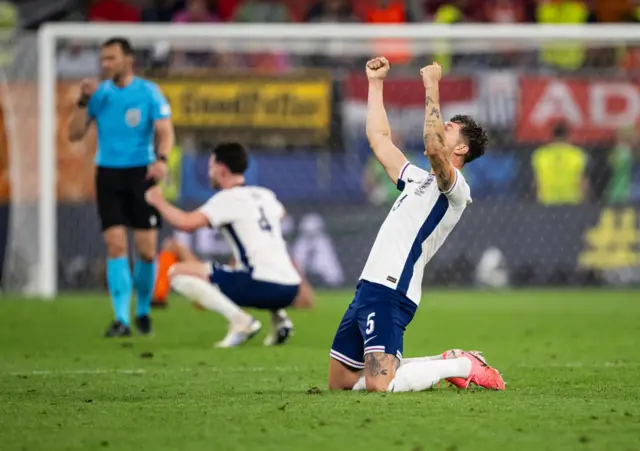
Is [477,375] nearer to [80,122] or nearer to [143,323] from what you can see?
[143,323]

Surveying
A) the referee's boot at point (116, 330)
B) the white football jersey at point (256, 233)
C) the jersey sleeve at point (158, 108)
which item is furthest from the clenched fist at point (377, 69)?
the referee's boot at point (116, 330)

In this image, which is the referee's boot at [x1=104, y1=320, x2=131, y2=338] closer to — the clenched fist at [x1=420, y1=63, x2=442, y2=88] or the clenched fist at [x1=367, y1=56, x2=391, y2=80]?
the clenched fist at [x1=367, y1=56, x2=391, y2=80]

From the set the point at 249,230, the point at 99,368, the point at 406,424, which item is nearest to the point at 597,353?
the point at 249,230

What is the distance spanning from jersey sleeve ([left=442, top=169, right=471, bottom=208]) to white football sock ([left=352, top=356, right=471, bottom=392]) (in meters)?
0.78

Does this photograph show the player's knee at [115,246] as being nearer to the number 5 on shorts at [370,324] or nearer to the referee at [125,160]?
the referee at [125,160]

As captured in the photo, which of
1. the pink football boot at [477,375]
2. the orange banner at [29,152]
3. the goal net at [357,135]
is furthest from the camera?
the goal net at [357,135]

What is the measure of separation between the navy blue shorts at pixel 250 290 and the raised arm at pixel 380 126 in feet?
9.78

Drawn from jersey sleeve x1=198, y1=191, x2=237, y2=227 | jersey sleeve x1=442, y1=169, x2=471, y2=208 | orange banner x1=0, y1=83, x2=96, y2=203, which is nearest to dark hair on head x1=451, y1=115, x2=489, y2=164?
jersey sleeve x1=442, y1=169, x2=471, y2=208

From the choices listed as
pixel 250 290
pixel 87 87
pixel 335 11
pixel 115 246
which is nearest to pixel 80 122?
pixel 87 87

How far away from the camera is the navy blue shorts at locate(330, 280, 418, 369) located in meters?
6.71

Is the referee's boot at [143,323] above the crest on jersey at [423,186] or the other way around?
the other way around

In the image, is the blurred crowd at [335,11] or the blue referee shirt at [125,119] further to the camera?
the blurred crowd at [335,11]

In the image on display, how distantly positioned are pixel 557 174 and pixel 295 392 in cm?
981

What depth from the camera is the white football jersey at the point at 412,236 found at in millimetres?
6859
